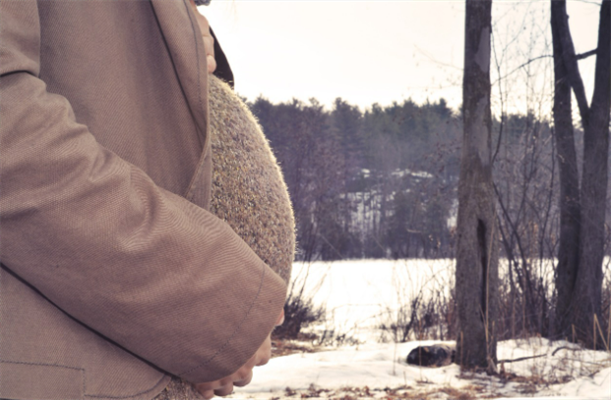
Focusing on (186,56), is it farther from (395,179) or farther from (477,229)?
(395,179)

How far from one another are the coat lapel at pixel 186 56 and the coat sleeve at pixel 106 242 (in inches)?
7.2

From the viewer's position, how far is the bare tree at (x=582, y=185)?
253 inches

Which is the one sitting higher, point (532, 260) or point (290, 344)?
point (532, 260)

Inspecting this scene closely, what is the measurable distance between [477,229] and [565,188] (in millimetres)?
2218

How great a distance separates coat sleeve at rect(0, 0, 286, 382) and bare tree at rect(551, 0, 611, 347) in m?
6.43

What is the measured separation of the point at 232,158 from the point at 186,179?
15 centimetres

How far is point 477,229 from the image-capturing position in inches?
209

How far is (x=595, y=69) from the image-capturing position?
21.9 feet

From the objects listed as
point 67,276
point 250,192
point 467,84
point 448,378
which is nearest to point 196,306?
point 67,276

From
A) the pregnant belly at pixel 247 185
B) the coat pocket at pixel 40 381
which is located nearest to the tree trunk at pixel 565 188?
the pregnant belly at pixel 247 185

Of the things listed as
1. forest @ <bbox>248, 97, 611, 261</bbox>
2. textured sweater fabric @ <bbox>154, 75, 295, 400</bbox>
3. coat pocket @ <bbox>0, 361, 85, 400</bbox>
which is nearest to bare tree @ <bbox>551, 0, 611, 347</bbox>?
forest @ <bbox>248, 97, 611, 261</bbox>

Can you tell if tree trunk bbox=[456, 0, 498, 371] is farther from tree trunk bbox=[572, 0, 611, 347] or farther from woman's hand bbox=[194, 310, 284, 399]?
woman's hand bbox=[194, 310, 284, 399]

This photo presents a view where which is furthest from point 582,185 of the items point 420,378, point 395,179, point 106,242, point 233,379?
point 395,179

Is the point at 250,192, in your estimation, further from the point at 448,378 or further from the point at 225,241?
the point at 448,378
